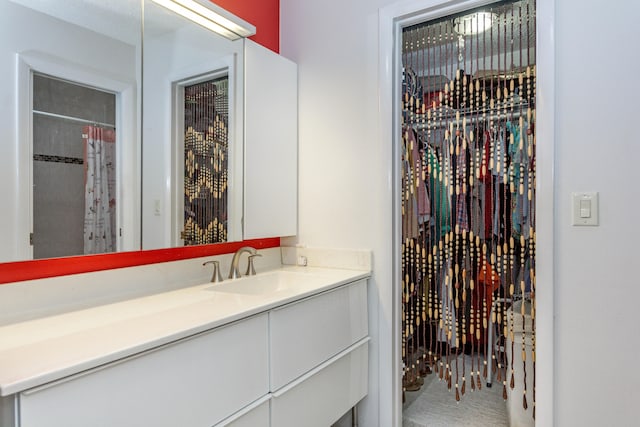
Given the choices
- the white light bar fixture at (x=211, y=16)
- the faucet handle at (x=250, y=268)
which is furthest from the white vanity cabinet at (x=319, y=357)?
the white light bar fixture at (x=211, y=16)

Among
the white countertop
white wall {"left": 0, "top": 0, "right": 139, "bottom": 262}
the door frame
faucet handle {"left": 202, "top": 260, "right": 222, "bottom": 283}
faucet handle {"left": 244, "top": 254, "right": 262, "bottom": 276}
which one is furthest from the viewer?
faucet handle {"left": 244, "top": 254, "right": 262, "bottom": 276}

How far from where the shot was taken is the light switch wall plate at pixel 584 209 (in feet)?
4.83

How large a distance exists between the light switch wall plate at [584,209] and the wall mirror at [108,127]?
1362 millimetres

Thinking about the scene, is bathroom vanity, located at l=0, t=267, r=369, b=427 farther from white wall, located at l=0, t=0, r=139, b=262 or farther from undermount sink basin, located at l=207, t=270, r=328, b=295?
white wall, located at l=0, t=0, r=139, b=262

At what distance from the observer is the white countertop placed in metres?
0.80

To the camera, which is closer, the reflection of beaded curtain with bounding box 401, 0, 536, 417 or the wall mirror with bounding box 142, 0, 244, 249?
the wall mirror with bounding box 142, 0, 244, 249

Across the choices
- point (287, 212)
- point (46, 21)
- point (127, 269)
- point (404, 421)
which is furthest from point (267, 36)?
point (404, 421)

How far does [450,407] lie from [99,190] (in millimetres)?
1808

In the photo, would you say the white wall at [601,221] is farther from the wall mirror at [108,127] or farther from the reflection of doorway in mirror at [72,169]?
the reflection of doorway in mirror at [72,169]

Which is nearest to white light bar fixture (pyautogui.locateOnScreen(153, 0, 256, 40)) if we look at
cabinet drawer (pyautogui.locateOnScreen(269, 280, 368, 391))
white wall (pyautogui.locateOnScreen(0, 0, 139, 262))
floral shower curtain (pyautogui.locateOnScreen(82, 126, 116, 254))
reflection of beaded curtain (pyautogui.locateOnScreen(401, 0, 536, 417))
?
white wall (pyautogui.locateOnScreen(0, 0, 139, 262))

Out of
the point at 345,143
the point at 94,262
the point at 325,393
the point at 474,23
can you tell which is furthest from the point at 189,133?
the point at 474,23

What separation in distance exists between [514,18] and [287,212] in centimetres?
133

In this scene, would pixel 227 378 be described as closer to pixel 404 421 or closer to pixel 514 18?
pixel 404 421

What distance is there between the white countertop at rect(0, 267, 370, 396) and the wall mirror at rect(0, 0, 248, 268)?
199mm
